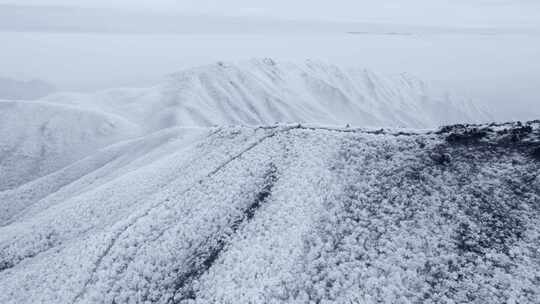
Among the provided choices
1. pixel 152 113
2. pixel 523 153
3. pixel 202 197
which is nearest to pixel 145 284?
pixel 202 197

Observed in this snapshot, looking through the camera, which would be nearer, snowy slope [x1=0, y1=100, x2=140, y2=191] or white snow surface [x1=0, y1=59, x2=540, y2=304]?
white snow surface [x1=0, y1=59, x2=540, y2=304]

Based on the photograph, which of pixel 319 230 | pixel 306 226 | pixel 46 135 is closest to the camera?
pixel 319 230

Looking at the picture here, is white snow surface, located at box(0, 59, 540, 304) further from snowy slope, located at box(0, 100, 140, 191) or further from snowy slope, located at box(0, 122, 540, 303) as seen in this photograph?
snowy slope, located at box(0, 100, 140, 191)

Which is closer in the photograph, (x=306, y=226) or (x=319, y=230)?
(x=319, y=230)

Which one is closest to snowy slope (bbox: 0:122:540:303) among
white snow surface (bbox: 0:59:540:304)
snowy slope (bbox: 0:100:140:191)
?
white snow surface (bbox: 0:59:540:304)

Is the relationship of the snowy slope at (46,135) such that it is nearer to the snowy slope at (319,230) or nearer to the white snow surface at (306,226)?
the white snow surface at (306,226)

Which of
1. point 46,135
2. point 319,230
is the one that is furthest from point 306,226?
point 46,135

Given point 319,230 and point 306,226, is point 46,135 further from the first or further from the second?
point 319,230

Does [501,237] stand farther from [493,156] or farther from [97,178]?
[97,178]

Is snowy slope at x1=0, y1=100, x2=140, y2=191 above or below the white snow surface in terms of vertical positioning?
below
